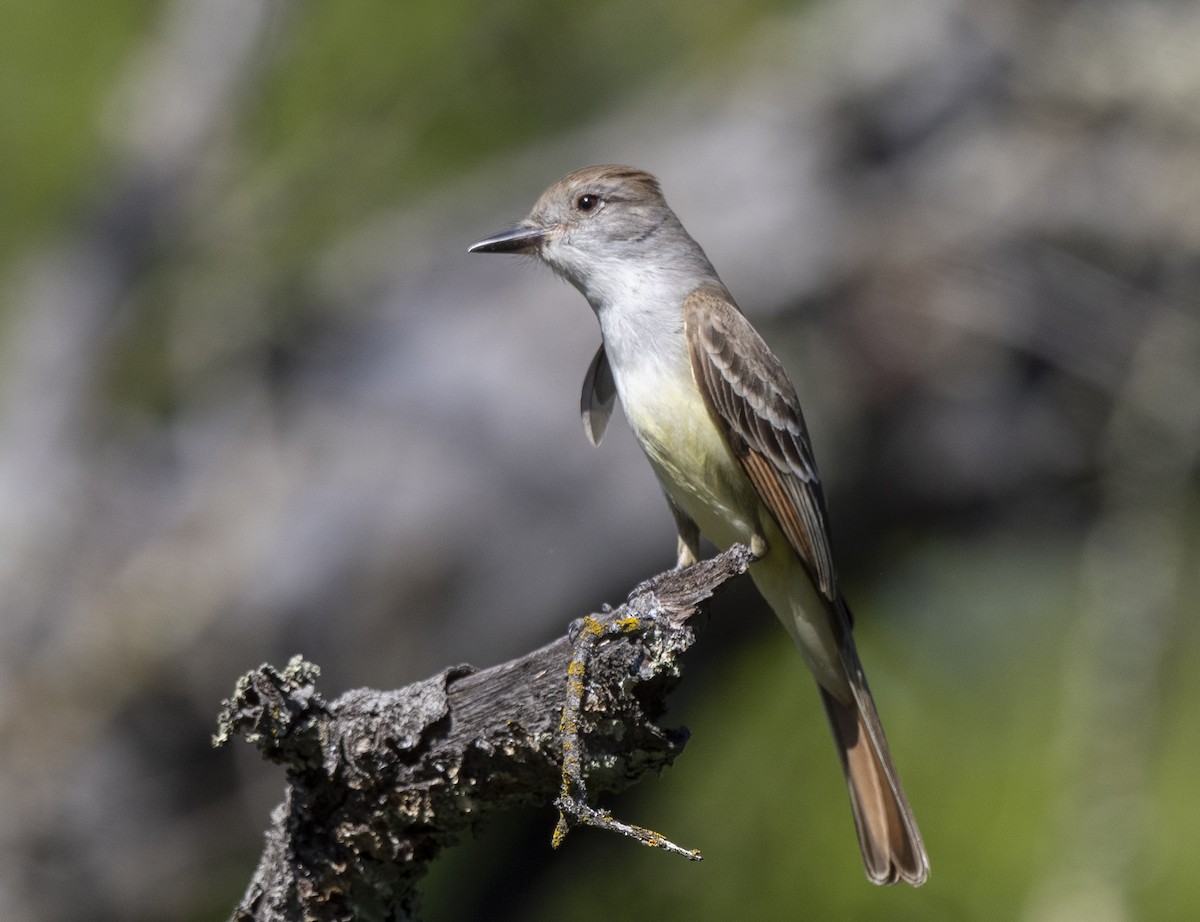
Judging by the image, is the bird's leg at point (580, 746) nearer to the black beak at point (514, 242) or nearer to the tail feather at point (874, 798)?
the tail feather at point (874, 798)

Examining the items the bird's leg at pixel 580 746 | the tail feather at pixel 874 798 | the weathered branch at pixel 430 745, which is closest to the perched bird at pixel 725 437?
the tail feather at pixel 874 798

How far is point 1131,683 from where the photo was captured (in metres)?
4.13

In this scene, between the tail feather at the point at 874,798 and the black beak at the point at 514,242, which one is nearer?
the tail feather at the point at 874,798

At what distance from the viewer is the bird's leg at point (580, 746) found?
86.3 inches

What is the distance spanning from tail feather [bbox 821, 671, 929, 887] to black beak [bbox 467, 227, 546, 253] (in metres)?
1.42

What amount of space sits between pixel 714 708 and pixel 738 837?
3.98 feet

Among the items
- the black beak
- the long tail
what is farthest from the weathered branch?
the black beak

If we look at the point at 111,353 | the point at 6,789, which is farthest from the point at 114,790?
the point at 111,353

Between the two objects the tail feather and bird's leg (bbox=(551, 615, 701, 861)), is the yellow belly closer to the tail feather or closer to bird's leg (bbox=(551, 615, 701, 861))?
the tail feather

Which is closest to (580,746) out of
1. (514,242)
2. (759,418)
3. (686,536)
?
(759,418)

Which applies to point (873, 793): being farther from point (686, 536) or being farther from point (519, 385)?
point (519, 385)

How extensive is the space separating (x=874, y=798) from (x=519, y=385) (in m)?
2.83

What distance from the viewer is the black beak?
373 cm

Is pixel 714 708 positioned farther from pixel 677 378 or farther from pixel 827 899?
pixel 677 378
